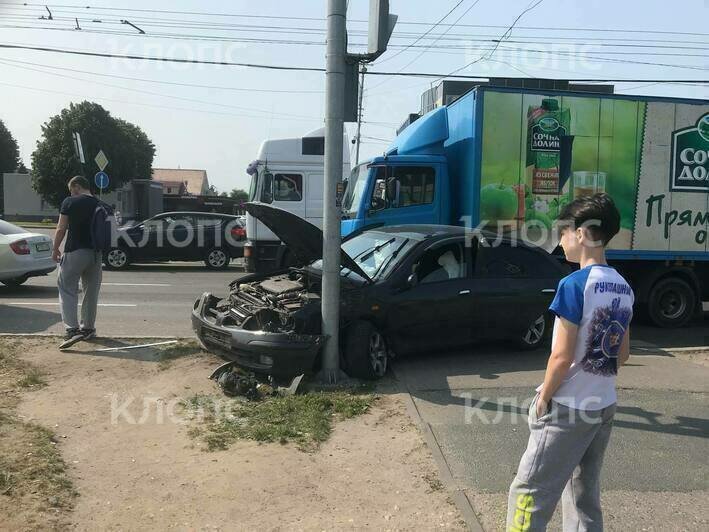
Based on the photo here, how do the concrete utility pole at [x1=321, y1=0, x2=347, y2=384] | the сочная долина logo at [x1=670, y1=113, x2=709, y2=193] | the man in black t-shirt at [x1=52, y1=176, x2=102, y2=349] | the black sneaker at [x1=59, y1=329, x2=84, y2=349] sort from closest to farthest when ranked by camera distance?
the concrete utility pole at [x1=321, y1=0, x2=347, y2=384] → the black sneaker at [x1=59, y1=329, x2=84, y2=349] → the man in black t-shirt at [x1=52, y1=176, x2=102, y2=349] → the сочная долина logo at [x1=670, y1=113, x2=709, y2=193]

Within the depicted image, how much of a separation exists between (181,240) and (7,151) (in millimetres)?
56209

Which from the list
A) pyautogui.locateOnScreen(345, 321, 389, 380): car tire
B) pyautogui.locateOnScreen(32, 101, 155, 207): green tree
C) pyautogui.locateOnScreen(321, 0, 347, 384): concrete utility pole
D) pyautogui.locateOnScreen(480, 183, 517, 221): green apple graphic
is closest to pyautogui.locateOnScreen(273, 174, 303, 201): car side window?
pyautogui.locateOnScreen(480, 183, 517, 221): green apple graphic

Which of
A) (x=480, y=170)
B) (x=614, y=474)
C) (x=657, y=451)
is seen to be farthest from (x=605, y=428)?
(x=480, y=170)

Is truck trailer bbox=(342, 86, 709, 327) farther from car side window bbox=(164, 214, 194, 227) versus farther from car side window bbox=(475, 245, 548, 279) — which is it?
car side window bbox=(164, 214, 194, 227)

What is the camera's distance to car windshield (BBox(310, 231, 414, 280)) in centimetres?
642

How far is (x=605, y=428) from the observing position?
2.62 meters

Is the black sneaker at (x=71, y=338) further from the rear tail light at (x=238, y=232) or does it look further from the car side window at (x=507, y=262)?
the rear tail light at (x=238, y=232)

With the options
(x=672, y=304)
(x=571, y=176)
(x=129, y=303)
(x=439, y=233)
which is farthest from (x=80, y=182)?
(x=672, y=304)

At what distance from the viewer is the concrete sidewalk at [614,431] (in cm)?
354

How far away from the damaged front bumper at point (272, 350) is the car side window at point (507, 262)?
89.0 inches

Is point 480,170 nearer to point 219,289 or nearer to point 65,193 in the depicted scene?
point 219,289

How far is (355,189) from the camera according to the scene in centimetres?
1007

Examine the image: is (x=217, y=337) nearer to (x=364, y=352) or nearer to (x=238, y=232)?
(x=364, y=352)

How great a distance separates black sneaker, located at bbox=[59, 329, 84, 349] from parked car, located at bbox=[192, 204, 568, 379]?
1.51 meters
